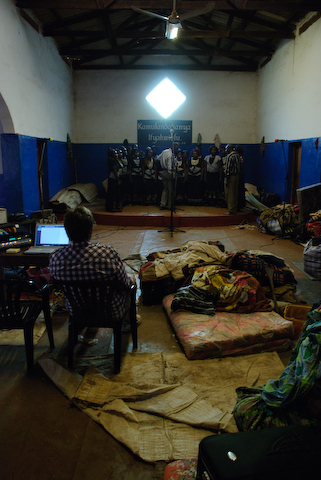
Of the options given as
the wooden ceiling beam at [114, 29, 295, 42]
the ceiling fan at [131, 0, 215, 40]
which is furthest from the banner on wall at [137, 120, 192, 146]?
the ceiling fan at [131, 0, 215, 40]

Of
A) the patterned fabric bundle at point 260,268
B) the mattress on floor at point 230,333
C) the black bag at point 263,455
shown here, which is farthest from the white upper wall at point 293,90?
the black bag at point 263,455

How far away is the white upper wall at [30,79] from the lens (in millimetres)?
5992

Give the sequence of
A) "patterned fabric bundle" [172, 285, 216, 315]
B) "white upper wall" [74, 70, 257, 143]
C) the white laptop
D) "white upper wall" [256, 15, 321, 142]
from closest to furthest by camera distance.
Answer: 1. "patterned fabric bundle" [172, 285, 216, 315]
2. the white laptop
3. "white upper wall" [256, 15, 321, 142]
4. "white upper wall" [74, 70, 257, 143]

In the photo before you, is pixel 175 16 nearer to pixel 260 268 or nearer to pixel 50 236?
pixel 50 236

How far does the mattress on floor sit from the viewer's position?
2.70m

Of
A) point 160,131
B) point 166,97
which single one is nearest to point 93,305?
point 160,131

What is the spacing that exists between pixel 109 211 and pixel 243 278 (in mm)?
6184

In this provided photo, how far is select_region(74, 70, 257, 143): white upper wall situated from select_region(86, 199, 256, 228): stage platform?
3.85m

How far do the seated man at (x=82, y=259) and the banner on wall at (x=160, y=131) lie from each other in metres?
9.76

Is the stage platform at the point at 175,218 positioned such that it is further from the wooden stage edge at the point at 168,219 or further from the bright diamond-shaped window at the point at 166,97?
the bright diamond-shaped window at the point at 166,97

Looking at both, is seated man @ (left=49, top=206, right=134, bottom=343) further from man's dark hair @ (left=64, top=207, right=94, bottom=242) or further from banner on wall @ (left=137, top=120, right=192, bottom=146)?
banner on wall @ (left=137, top=120, right=192, bottom=146)

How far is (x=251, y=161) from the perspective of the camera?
11742 millimetres

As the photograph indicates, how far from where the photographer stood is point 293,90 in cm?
827

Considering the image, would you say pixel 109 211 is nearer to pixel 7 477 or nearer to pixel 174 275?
pixel 174 275
